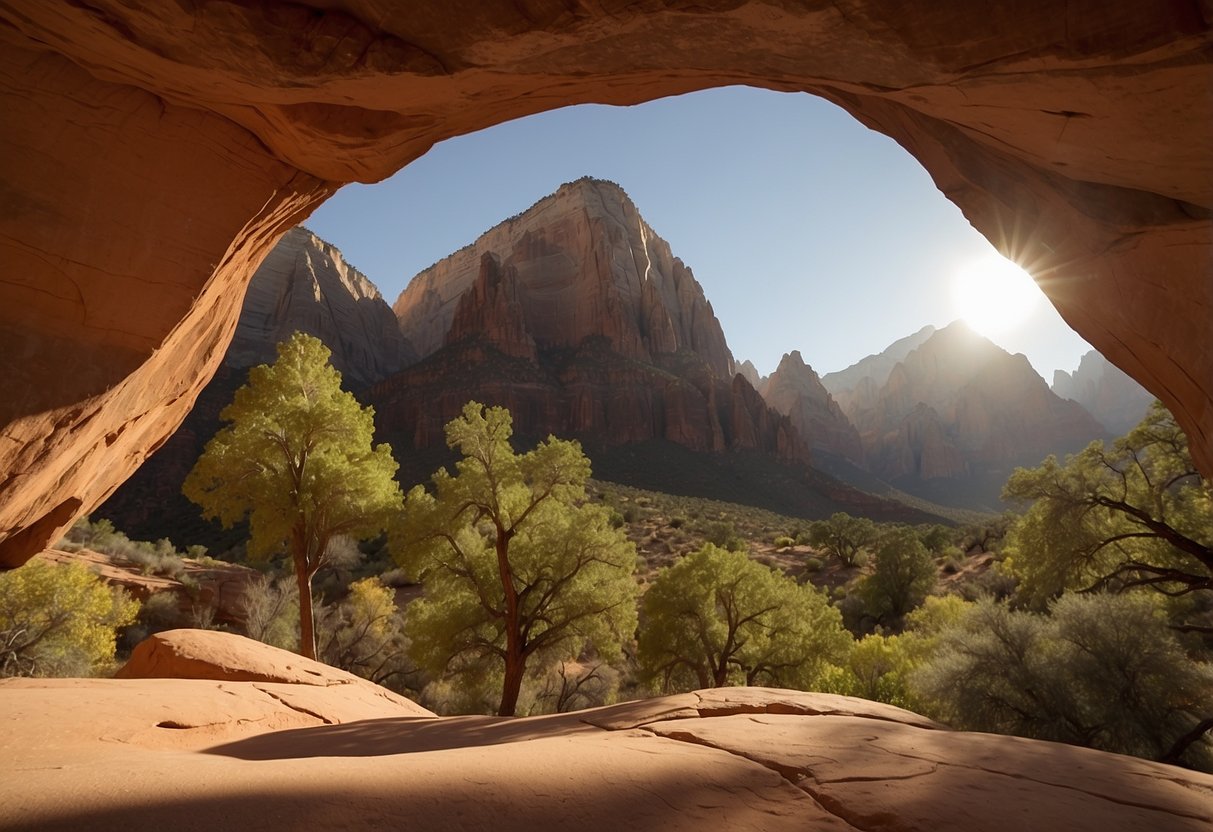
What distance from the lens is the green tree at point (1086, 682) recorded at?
966 cm

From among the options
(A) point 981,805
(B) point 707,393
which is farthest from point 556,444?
(B) point 707,393

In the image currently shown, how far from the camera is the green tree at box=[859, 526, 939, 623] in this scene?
27.8m

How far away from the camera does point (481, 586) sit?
13.4 m

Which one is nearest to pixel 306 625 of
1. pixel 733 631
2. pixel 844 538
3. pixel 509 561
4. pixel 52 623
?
pixel 509 561

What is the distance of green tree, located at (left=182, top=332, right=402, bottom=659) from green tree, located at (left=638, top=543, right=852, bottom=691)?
8.44 meters

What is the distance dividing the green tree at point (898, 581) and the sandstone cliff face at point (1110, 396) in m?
131

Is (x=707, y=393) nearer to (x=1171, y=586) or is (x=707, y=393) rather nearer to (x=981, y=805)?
(x=1171, y=586)

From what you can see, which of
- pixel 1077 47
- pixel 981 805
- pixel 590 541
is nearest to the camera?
pixel 981 805

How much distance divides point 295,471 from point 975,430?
141 m

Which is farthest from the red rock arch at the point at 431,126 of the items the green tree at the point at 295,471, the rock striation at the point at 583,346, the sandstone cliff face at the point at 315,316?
the sandstone cliff face at the point at 315,316

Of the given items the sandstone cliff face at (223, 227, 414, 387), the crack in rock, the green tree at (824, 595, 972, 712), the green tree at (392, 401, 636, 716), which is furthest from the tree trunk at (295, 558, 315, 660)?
the sandstone cliff face at (223, 227, 414, 387)

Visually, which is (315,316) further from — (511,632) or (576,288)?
(511,632)

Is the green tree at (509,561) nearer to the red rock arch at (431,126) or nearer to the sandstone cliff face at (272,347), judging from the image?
the red rock arch at (431,126)

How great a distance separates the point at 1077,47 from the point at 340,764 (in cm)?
698
